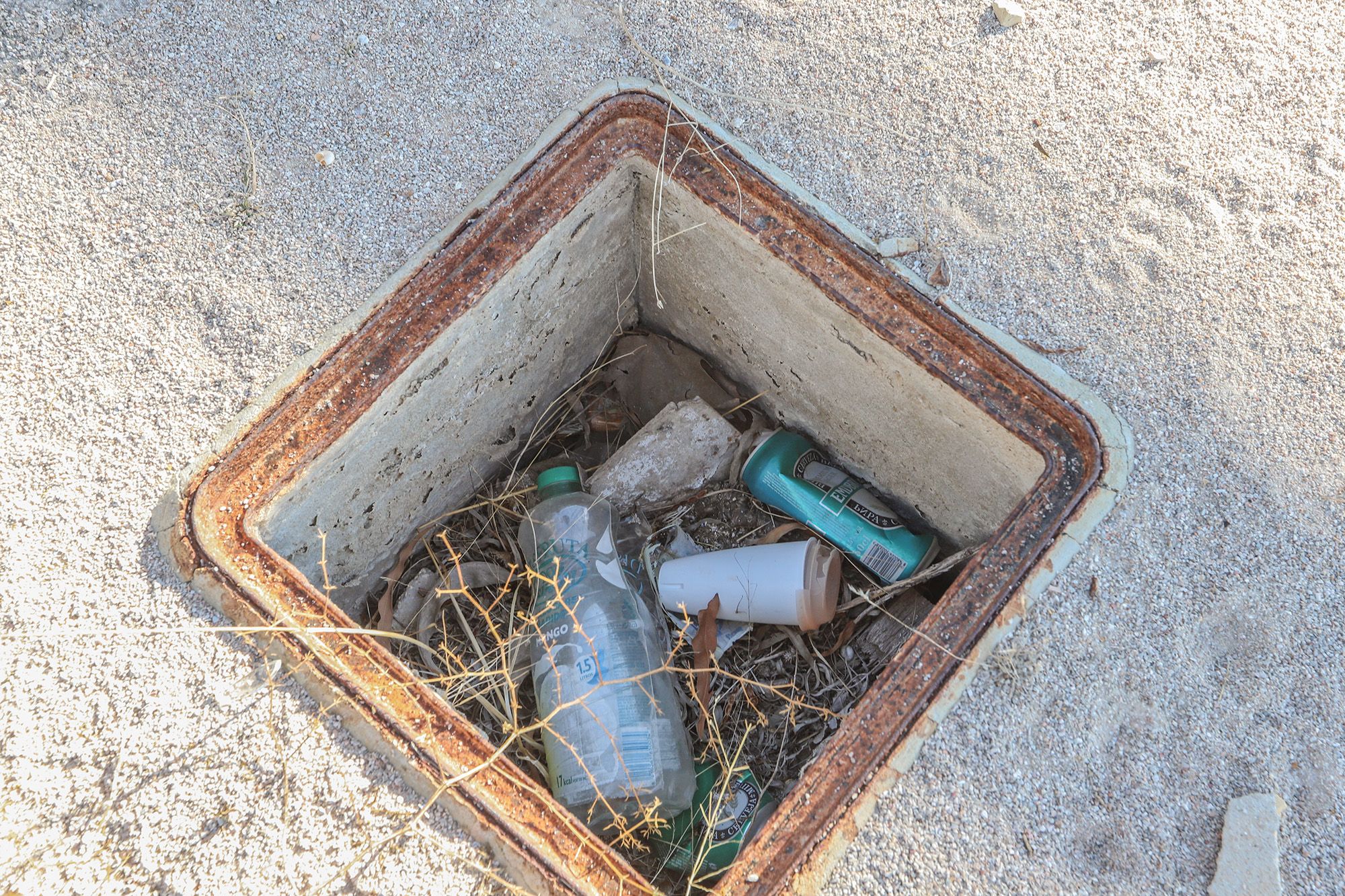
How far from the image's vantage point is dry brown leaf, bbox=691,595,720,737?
1.70 metres

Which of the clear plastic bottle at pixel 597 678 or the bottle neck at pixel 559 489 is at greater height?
the bottle neck at pixel 559 489

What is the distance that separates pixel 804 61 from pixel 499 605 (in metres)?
1.25

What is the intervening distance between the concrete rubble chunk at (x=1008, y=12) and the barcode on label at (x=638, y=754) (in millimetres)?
1495

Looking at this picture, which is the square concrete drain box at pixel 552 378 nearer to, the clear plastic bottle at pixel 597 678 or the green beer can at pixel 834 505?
the green beer can at pixel 834 505

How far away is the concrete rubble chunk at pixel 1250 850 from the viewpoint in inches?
45.8

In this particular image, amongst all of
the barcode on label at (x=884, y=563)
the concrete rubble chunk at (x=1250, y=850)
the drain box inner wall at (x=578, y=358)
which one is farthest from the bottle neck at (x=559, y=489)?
the concrete rubble chunk at (x=1250, y=850)

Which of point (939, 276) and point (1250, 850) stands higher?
point (939, 276)

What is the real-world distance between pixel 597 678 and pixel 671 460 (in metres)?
0.52

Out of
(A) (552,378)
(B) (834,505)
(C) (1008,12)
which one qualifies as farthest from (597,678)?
(C) (1008,12)

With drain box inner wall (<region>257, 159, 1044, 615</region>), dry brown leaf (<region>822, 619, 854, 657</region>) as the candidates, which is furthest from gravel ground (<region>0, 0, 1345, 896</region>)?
dry brown leaf (<region>822, 619, 854, 657</region>)

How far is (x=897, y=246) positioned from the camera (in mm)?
1492

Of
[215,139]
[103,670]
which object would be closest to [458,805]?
[103,670]

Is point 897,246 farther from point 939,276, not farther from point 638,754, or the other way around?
point 638,754

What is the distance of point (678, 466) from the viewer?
190 centimetres
